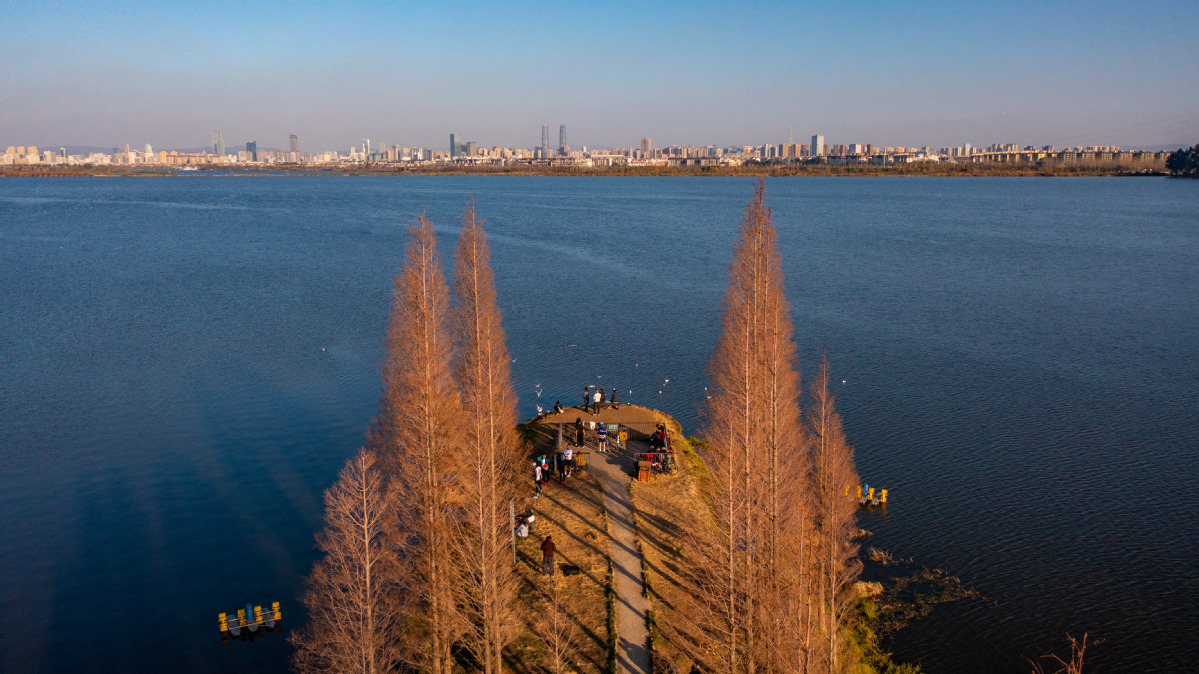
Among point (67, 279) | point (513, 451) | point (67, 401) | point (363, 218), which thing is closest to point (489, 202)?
point (363, 218)

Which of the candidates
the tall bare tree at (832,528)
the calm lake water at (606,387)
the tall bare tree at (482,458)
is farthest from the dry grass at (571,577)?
the calm lake water at (606,387)

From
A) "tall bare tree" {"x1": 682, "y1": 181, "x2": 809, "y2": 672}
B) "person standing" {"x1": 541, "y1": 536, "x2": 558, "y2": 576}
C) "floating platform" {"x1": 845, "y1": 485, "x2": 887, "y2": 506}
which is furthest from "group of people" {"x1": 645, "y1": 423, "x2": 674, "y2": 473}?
"floating platform" {"x1": 845, "y1": 485, "x2": 887, "y2": 506}

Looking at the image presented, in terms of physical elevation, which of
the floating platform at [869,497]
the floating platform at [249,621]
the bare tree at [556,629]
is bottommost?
the floating platform at [249,621]

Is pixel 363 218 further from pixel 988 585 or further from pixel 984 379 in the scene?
pixel 988 585

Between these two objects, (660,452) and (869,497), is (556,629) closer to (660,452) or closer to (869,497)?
(660,452)

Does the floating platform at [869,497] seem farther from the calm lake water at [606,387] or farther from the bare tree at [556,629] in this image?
the bare tree at [556,629]

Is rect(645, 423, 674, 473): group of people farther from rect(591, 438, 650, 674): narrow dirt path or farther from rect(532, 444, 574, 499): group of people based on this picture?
rect(532, 444, 574, 499): group of people
